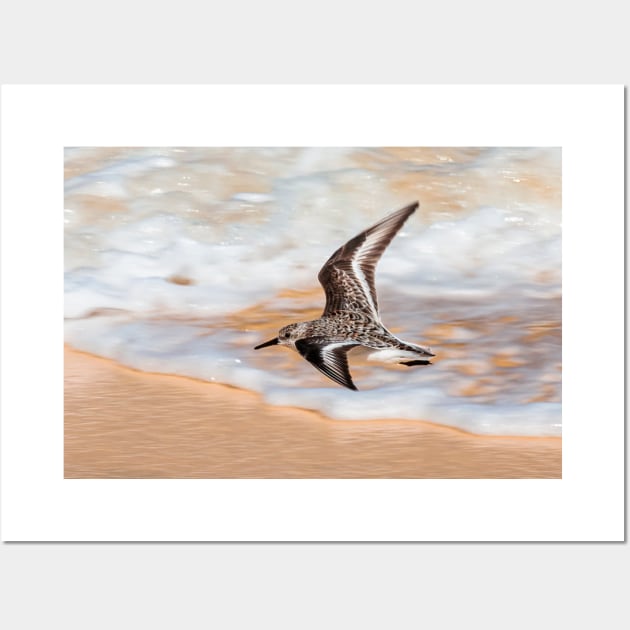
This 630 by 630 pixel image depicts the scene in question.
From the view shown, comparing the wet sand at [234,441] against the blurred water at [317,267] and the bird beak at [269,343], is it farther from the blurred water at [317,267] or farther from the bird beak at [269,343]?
the bird beak at [269,343]

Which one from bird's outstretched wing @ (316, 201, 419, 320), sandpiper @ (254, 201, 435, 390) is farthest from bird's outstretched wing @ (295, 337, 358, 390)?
bird's outstretched wing @ (316, 201, 419, 320)

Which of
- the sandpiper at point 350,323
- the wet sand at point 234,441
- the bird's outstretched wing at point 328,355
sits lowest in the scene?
the wet sand at point 234,441

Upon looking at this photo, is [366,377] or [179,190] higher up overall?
[179,190]

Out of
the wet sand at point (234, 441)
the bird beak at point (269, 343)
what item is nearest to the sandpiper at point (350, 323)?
the bird beak at point (269, 343)
